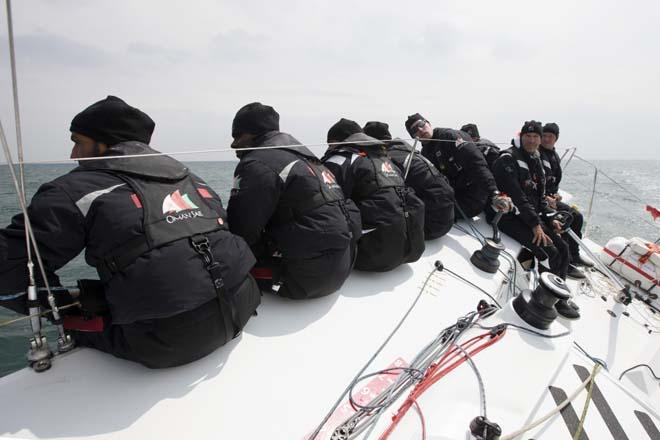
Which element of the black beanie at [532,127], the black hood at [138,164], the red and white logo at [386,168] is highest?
the black beanie at [532,127]

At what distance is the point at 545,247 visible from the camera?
3.31m

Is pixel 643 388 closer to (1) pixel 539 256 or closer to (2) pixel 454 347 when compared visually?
(1) pixel 539 256

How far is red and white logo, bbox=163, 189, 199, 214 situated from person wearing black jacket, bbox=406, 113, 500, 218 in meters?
2.67

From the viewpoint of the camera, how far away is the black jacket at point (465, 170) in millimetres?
3434

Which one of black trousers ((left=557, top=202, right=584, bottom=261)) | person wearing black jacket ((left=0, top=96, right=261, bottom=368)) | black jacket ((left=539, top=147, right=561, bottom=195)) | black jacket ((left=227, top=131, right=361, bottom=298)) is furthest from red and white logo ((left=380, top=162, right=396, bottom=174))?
black jacket ((left=539, top=147, right=561, bottom=195))

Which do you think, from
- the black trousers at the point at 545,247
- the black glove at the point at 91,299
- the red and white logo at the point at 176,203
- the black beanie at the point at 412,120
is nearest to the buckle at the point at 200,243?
the red and white logo at the point at 176,203

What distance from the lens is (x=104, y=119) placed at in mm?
1329

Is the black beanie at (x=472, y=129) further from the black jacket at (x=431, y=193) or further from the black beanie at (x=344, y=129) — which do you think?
the black beanie at (x=344, y=129)

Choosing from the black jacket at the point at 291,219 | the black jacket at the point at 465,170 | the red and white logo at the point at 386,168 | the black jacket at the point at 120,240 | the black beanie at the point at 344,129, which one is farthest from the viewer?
the black jacket at the point at 465,170

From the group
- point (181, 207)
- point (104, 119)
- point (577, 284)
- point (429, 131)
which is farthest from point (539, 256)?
point (104, 119)

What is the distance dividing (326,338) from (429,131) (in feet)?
9.75

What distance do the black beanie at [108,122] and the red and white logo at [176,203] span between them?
1.18 ft

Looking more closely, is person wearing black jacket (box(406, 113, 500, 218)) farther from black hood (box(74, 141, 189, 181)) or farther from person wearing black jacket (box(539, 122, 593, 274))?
black hood (box(74, 141, 189, 181))

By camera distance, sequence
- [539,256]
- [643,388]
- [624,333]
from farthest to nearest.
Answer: [539,256] → [624,333] → [643,388]
